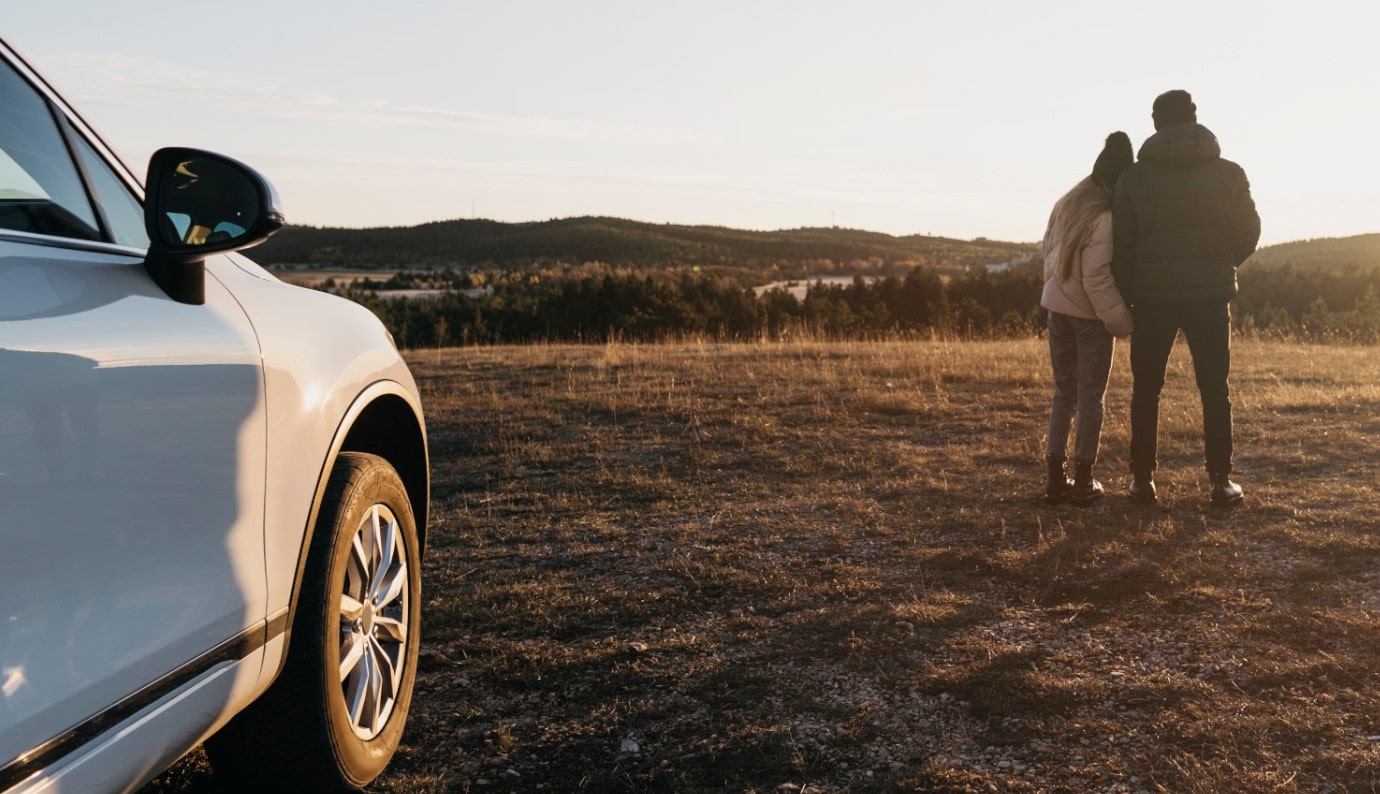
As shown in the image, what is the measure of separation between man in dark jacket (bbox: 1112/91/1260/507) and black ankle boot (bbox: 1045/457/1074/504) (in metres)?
0.76

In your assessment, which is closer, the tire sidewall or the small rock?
the tire sidewall

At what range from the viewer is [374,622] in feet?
9.25

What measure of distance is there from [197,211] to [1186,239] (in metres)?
4.74

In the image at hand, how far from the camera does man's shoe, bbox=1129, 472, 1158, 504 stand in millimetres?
5688

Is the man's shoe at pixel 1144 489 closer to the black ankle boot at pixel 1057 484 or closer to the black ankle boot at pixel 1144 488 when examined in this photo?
the black ankle boot at pixel 1144 488

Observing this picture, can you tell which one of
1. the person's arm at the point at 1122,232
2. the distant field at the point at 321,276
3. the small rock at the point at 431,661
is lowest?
the distant field at the point at 321,276

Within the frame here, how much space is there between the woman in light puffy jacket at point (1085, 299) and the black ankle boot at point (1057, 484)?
113 millimetres

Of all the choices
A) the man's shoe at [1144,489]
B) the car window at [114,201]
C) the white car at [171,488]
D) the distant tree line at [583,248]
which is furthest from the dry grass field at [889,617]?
the distant tree line at [583,248]

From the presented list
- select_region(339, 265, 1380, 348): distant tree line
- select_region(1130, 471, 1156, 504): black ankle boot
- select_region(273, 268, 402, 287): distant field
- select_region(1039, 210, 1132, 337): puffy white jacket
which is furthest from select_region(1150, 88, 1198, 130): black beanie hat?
select_region(273, 268, 402, 287): distant field

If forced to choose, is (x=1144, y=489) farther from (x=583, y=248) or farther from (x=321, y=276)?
(x=583, y=248)

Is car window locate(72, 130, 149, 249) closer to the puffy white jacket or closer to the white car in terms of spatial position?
the white car

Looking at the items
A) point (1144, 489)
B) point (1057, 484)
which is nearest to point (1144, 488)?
point (1144, 489)

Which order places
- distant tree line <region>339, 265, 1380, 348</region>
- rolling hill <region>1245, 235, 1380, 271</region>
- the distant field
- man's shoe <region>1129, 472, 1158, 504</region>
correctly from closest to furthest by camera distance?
man's shoe <region>1129, 472, 1158, 504</region> → distant tree line <region>339, 265, 1380, 348</region> → the distant field → rolling hill <region>1245, 235, 1380, 271</region>

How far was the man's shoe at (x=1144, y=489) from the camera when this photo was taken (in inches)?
224
